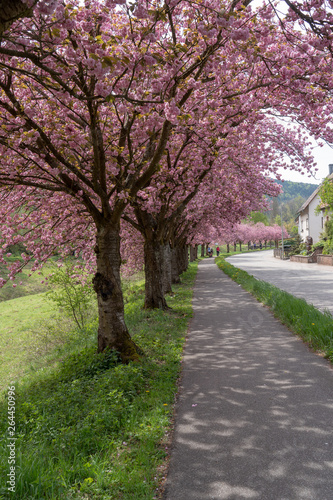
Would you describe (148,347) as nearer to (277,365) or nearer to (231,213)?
(277,365)

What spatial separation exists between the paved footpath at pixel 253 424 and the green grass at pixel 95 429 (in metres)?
0.26

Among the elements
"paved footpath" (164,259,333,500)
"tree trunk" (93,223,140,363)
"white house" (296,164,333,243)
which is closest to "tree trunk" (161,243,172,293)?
"paved footpath" (164,259,333,500)

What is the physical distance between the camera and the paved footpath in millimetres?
3266

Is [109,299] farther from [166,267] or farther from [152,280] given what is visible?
[166,267]

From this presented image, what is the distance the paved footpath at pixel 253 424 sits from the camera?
3.27 metres

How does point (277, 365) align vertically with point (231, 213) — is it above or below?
below

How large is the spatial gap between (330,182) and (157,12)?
3404 cm

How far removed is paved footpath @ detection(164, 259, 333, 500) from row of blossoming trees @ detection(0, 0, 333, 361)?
74.4 inches

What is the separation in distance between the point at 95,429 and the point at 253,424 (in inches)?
71.1

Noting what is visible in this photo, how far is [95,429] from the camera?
429cm

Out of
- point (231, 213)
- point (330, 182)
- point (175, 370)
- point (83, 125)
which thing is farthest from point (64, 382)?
point (330, 182)

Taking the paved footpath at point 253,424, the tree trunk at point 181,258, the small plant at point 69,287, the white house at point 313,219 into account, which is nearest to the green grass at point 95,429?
the paved footpath at point 253,424

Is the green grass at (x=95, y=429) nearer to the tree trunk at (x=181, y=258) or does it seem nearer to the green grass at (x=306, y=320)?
the green grass at (x=306, y=320)

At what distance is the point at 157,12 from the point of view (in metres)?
4.42
